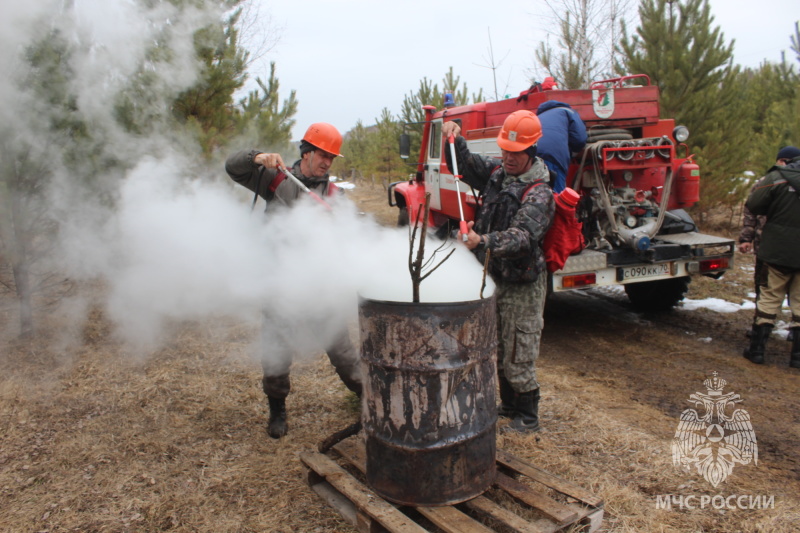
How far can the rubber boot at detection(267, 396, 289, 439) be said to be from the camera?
11.9ft

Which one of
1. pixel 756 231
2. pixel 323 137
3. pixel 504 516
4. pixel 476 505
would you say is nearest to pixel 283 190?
pixel 323 137

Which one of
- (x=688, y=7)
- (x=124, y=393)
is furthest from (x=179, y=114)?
(x=688, y=7)

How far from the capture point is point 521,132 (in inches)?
128

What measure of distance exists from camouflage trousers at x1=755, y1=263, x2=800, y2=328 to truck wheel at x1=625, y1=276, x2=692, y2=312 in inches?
52.9

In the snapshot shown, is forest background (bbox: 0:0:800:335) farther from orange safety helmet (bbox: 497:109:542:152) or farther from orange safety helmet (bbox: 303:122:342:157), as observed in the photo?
orange safety helmet (bbox: 497:109:542:152)

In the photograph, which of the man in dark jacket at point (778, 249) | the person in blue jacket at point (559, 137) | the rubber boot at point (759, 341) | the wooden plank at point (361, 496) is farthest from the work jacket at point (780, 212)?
the wooden plank at point (361, 496)

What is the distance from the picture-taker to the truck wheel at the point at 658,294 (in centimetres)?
652

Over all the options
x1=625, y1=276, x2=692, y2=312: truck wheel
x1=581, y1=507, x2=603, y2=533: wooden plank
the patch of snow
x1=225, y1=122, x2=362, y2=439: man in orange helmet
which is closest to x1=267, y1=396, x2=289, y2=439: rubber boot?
x1=225, y1=122, x2=362, y2=439: man in orange helmet

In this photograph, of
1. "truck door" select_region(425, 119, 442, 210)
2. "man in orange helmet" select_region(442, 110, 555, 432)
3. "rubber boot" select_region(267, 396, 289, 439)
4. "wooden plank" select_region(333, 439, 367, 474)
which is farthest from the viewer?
"truck door" select_region(425, 119, 442, 210)

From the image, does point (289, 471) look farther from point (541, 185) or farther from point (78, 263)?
point (78, 263)

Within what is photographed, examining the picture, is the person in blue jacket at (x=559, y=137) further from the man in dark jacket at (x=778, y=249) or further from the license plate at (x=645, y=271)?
the man in dark jacket at (x=778, y=249)

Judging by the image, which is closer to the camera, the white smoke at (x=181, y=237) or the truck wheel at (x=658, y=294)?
the white smoke at (x=181, y=237)

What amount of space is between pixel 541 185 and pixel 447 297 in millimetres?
982

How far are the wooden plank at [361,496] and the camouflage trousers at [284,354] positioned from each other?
1.97 ft
